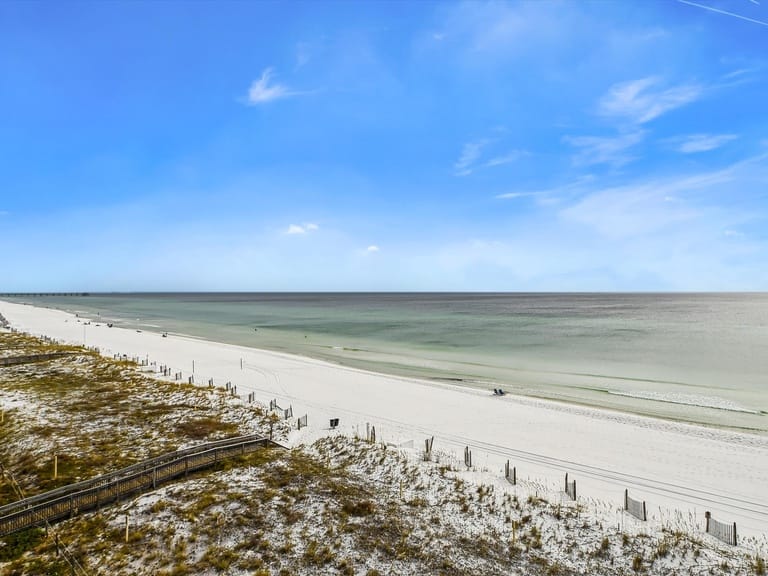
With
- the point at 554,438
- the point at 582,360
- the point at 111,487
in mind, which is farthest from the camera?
the point at 582,360

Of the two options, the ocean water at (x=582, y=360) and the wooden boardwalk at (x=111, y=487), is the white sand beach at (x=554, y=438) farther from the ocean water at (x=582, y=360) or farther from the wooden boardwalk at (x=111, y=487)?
the ocean water at (x=582, y=360)

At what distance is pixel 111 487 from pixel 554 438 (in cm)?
2742

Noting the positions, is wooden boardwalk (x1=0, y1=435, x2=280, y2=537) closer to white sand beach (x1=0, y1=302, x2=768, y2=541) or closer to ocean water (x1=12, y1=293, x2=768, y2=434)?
white sand beach (x1=0, y1=302, x2=768, y2=541)

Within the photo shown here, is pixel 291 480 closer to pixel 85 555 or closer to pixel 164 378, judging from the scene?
pixel 85 555

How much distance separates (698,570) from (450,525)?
9.29m

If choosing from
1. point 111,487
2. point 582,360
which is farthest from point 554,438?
point 582,360

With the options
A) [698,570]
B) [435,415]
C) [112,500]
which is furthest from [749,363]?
[112,500]

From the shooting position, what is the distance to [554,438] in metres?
29.0

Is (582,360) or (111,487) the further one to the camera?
(582,360)

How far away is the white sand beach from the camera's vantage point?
21.4 m

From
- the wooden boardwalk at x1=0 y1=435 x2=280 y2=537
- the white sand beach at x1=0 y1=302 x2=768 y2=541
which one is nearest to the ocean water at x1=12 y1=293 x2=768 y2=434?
the white sand beach at x1=0 y1=302 x2=768 y2=541

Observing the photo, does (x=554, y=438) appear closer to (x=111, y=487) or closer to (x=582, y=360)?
(x=111, y=487)

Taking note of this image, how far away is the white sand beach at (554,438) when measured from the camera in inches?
841

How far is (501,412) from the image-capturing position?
34.8m
